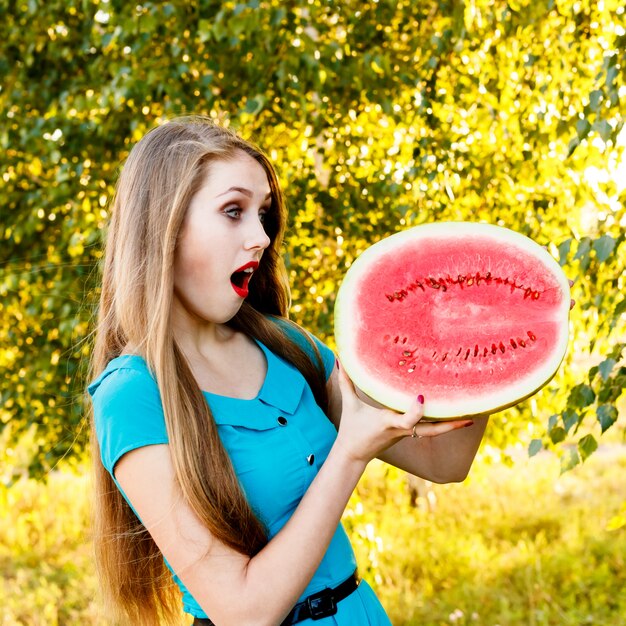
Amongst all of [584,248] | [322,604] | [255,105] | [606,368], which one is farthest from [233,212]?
[255,105]

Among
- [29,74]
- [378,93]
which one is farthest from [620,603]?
[29,74]

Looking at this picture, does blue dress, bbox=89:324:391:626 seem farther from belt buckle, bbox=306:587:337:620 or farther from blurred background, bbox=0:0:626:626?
blurred background, bbox=0:0:626:626

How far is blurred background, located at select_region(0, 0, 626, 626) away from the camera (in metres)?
2.55

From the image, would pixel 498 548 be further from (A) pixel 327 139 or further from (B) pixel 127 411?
(B) pixel 127 411

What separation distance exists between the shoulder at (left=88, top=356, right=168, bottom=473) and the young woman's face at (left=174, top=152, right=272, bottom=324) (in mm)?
159

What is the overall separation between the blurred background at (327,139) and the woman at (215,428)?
3.28ft

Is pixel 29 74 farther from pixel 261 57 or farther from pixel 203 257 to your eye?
pixel 203 257

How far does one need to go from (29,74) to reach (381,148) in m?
1.39

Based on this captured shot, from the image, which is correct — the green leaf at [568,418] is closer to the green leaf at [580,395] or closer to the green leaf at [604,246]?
the green leaf at [580,395]

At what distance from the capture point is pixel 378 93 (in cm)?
273

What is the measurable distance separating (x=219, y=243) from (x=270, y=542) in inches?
18.8

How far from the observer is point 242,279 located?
4.49 ft

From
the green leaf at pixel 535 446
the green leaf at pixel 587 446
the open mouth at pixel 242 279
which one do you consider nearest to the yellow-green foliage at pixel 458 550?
the green leaf at pixel 535 446

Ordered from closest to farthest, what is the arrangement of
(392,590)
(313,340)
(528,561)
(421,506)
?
(313,340)
(392,590)
(528,561)
(421,506)
